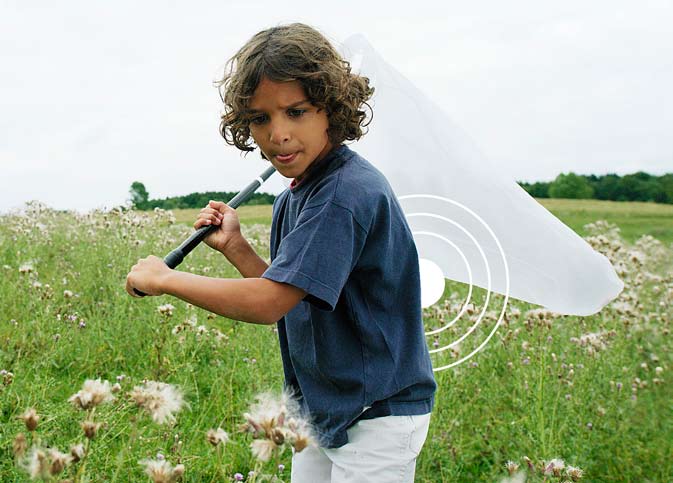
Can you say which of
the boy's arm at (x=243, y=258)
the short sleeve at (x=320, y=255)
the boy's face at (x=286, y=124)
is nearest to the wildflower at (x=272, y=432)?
the short sleeve at (x=320, y=255)

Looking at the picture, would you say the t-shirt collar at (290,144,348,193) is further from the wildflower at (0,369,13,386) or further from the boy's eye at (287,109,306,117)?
the wildflower at (0,369,13,386)

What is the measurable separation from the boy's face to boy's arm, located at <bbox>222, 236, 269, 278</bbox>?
420 mm

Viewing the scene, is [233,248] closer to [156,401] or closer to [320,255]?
[320,255]

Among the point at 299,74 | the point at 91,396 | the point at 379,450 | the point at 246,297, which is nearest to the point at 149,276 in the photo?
the point at 246,297

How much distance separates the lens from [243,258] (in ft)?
7.23

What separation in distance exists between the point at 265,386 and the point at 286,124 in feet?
5.69

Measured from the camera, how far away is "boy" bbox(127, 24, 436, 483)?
65.5 inches

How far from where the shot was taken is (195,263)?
651cm

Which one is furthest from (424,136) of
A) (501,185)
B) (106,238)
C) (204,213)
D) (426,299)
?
(106,238)

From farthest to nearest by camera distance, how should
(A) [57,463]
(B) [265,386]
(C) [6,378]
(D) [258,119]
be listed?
(B) [265,386], (C) [6,378], (D) [258,119], (A) [57,463]

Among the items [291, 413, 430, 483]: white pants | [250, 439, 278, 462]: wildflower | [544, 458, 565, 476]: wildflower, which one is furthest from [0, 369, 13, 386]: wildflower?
[544, 458, 565, 476]: wildflower

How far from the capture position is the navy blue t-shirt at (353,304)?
5.48 ft

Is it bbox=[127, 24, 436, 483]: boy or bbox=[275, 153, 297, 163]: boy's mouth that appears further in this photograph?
bbox=[275, 153, 297, 163]: boy's mouth

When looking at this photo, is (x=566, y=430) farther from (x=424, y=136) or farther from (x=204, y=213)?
(x=204, y=213)
